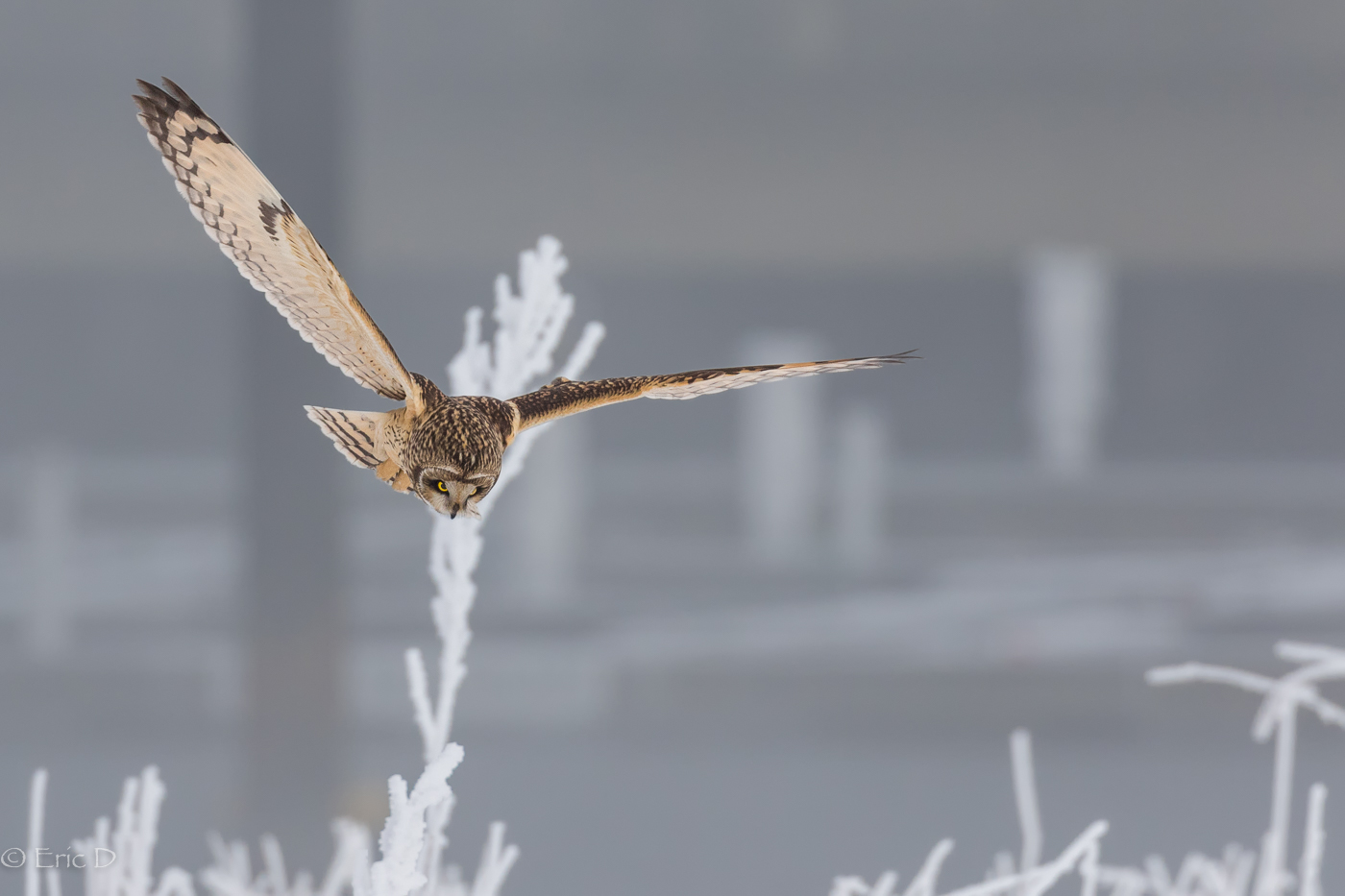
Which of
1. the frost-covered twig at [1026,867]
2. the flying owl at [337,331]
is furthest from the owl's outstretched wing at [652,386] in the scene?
the frost-covered twig at [1026,867]

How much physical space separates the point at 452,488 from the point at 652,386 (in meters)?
0.04

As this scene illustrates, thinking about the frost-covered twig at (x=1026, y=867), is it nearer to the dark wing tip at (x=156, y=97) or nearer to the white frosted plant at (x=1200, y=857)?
the white frosted plant at (x=1200, y=857)

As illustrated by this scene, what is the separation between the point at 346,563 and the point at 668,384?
114 centimetres

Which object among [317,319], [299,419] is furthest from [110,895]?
[299,419]

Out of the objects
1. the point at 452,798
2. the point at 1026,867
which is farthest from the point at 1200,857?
the point at 452,798

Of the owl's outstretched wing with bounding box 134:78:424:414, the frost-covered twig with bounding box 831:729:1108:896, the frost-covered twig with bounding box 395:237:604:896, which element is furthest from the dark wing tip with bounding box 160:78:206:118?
the frost-covered twig with bounding box 831:729:1108:896

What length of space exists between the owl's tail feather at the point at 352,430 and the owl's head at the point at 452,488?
0.03 m

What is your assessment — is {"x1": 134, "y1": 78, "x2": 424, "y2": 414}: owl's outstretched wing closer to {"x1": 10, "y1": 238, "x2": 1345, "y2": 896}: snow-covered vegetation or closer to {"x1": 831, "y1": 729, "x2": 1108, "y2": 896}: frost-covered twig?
{"x1": 10, "y1": 238, "x2": 1345, "y2": 896}: snow-covered vegetation

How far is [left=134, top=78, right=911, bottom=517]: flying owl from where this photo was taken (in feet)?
0.54

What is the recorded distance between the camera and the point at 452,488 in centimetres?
15


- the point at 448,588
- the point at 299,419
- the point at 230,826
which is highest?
the point at 299,419

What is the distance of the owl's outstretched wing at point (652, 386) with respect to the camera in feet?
0.56

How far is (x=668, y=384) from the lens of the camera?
0.60 feet

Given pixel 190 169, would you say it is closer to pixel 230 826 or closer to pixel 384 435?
pixel 384 435
